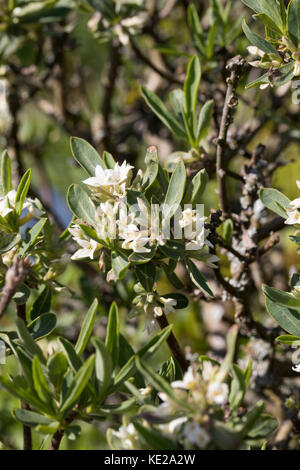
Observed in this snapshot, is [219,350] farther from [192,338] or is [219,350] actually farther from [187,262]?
[187,262]

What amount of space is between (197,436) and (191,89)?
73cm

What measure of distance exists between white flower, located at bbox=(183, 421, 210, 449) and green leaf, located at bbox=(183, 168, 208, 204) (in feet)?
1.30

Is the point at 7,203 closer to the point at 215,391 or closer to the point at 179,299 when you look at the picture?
the point at 179,299

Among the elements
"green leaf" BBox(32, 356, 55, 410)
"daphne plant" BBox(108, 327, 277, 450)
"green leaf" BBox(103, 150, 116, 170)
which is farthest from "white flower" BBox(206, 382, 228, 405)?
"green leaf" BBox(103, 150, 116, 170)

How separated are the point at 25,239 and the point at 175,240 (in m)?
0.27

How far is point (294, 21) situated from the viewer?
0.92m

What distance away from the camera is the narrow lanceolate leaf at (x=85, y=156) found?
99cm

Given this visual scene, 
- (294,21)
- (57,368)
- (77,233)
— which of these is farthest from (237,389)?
(294,21)

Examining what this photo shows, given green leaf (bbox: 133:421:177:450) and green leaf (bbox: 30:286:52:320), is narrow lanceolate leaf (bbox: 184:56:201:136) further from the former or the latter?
green leaf (bbox: 133:421:177:450)

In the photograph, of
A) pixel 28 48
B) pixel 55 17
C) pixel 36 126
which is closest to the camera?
pixel 55 17

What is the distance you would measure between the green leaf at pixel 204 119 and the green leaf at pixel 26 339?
0.58 meters

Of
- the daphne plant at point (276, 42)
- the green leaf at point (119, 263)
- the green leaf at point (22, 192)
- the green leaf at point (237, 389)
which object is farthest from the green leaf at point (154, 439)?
the daphne plant at point (276, 42)
